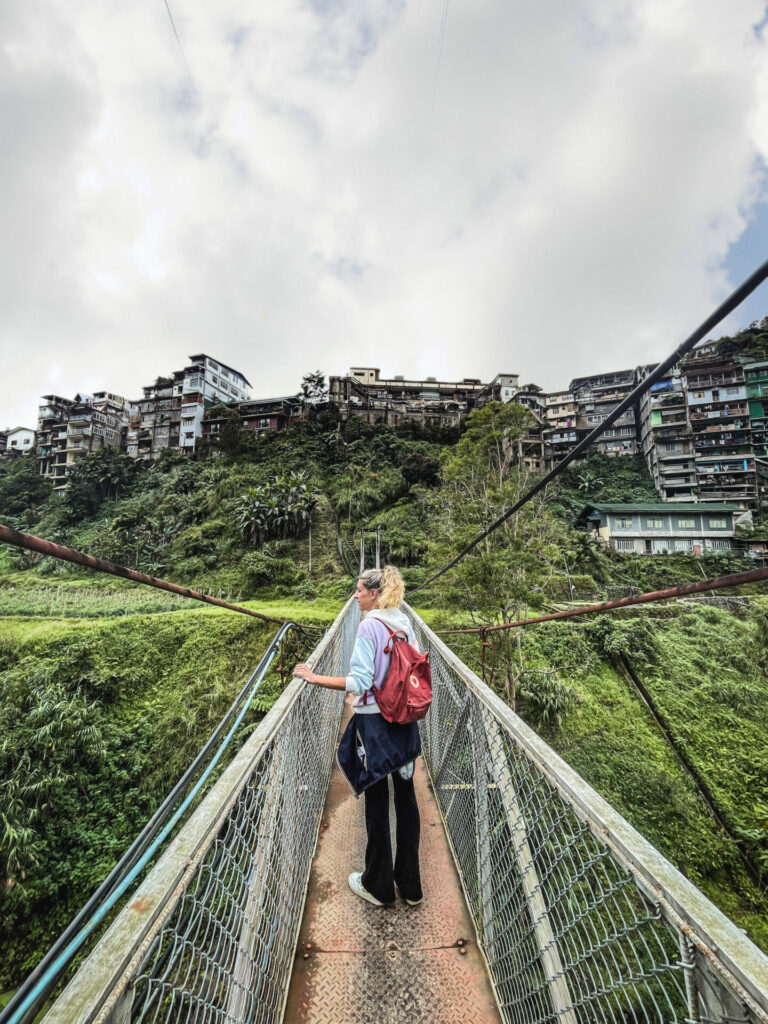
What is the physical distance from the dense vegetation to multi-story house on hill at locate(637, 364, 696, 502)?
10.6 meters

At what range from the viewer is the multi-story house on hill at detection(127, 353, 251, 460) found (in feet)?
110

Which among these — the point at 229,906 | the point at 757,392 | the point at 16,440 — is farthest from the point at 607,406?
the point at 16,440

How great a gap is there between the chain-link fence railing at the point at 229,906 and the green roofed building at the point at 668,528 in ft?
76.5

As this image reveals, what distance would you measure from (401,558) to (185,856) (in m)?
17.1

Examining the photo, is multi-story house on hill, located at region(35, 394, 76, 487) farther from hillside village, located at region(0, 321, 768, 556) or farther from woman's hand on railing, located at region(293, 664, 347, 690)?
woman's hand on railing, located at region(293, 664, 347, 690)

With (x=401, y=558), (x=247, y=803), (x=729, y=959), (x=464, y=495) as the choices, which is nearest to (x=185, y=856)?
(x=247, y=803)

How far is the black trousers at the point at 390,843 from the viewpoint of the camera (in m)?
1.44

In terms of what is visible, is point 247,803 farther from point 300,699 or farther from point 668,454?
point 668,454

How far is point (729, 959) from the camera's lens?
0.50m

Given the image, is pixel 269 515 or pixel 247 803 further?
pixel 269 515

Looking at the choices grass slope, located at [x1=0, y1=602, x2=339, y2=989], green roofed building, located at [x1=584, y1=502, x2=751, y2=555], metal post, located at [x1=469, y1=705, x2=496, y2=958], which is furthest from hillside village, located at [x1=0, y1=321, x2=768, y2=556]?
metal post, located at [x1=469, y1=705, x2=496, y2=958]

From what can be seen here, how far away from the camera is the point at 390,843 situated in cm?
144

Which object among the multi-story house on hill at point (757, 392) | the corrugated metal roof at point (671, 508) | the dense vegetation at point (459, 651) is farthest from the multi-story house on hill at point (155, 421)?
the multi-story house on hill at point (757, 392)

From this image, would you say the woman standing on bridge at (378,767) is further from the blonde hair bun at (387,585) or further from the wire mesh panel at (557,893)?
the wire mesh panel at (557,893)
